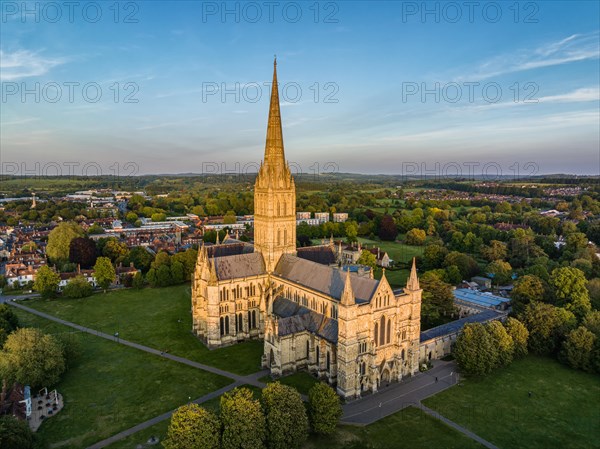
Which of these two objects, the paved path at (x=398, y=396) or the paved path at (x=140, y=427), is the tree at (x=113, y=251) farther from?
the paved path at (x=398, y=396)

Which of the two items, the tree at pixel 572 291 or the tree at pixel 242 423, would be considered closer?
the tree at pixel 242 423

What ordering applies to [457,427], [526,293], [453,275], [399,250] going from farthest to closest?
[399,250] < [453,275] < [526,293] < [457,427]

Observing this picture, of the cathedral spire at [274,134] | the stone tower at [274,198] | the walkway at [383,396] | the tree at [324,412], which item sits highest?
the cathedral spire at [274,134]

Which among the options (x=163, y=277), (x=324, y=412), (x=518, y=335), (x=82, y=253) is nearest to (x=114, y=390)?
(x=324, y=412)

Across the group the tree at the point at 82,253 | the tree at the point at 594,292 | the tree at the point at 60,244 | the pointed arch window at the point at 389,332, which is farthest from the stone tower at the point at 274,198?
the tree at the point at 60,244

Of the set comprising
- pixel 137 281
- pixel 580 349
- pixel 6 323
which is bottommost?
pixel 137 281

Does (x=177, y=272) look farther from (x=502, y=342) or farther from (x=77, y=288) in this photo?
(x=502, y=342)

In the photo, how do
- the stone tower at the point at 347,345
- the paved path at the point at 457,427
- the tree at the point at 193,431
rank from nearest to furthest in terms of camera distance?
1. the tree at the point at 193,431
2. the paved path at the point at 457,427
3. the stone tower at the point at 347,345
